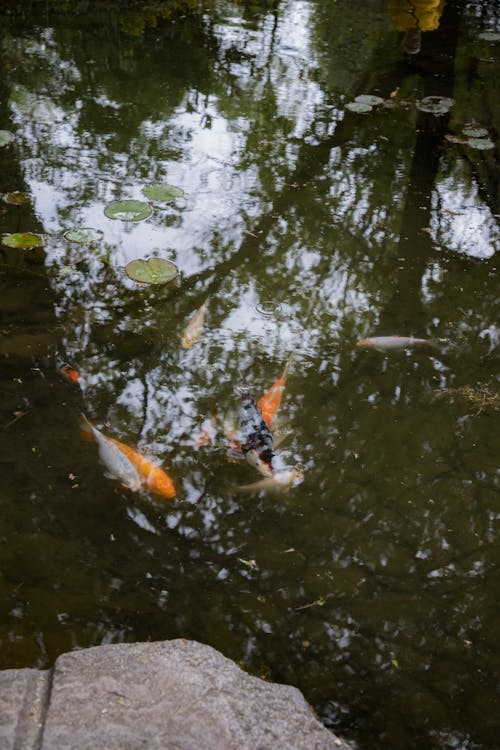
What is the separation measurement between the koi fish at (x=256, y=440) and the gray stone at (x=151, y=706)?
1055mm

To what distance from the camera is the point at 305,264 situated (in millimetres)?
4605

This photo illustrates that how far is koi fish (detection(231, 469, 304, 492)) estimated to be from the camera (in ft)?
10.2

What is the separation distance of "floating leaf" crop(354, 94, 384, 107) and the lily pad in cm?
41

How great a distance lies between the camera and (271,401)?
3.48m

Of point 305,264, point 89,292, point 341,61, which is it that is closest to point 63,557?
point 89,292

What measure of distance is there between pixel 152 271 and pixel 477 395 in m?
2.09

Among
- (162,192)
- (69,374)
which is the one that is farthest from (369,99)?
(69,374)

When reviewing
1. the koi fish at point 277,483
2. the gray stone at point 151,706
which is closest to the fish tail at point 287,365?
the koi fish at point 277,483

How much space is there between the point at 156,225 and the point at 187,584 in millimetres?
2910

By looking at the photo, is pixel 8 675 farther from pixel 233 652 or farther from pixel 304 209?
pixel 304 209

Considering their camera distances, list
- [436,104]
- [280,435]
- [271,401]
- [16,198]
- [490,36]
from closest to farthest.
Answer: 1. [280,435]
2. [271,401]
3. [16,198]
4. [436,104]
5. [490,36]

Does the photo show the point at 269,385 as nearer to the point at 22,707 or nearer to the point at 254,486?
the point at 254,486

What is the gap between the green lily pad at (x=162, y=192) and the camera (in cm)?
520

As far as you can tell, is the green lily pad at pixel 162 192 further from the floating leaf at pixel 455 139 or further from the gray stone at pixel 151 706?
the gray stone at pixel 151 706
